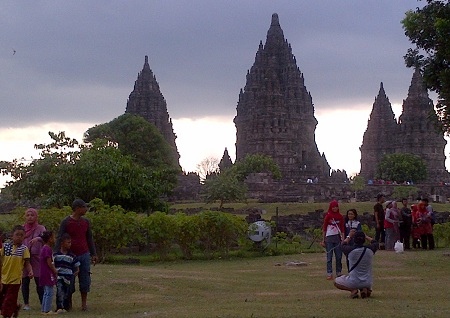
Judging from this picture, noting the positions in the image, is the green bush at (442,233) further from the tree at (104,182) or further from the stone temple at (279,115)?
the stone temple at (279,115)

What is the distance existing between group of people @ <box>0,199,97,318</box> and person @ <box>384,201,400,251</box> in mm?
12556

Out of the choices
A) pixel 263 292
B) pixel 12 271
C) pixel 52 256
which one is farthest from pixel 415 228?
pixel 12 271

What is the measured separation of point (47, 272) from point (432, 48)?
45.5 ft

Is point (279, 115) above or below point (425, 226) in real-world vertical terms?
above

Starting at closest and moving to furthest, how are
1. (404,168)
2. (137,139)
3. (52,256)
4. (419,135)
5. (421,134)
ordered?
1. (52,256)
2. (137,139)
3. (404,168)
4. (421,134)
5. (419,135)

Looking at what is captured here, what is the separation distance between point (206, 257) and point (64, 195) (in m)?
7.20

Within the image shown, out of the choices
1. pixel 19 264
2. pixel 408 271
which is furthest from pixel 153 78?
pixel 19 264

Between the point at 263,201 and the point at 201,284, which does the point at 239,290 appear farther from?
the point at 263,201

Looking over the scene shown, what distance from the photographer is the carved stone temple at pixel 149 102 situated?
89.6 metres

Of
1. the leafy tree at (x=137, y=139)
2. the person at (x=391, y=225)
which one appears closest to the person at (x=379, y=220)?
the person at (x=391, y=225)

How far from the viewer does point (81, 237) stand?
11.9m

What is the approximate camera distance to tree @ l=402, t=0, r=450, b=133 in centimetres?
2014

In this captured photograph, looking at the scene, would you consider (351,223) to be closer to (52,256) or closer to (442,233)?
(52,256)

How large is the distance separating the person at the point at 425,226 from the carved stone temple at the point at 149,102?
66345 mm
